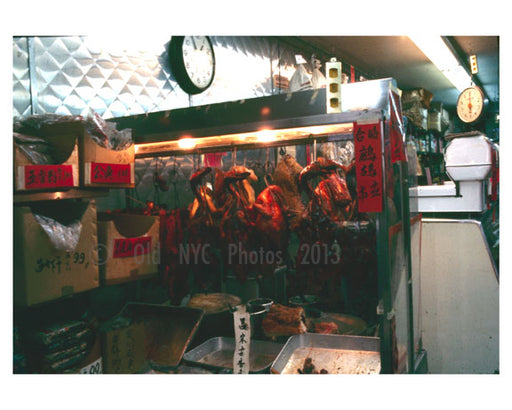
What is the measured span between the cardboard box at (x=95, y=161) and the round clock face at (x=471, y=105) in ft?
22.6

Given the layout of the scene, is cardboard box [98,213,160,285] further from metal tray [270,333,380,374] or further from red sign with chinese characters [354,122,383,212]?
red sign with chinese characters [354,122,383,212]

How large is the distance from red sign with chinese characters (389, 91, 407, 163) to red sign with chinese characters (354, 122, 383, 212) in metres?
0.21

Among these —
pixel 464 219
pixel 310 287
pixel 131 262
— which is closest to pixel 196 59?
pixel 131 262

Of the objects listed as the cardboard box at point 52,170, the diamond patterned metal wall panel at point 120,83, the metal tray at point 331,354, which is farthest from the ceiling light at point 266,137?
the metal tray at point 331,354

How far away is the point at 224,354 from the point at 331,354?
2.79 feet

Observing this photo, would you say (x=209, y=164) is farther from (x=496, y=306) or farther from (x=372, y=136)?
(x=496, y=306)

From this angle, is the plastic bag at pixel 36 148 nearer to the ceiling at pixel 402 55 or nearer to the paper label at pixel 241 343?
the paper label at pixel 241 343

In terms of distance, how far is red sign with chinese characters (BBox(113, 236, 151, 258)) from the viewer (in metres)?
2.64

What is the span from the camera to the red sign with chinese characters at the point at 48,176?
86.0 inches

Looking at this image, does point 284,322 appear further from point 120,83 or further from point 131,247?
point 120,83

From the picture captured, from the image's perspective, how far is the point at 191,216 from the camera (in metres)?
3.07

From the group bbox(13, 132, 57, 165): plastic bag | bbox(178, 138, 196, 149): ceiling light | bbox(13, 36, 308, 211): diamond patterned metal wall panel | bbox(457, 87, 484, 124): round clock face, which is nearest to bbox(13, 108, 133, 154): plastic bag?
bbox(13, 132, 57, 165): plastic bag

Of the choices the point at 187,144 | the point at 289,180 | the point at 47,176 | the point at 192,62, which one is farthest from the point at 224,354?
the point at 192,62

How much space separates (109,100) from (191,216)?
1.46 metres
